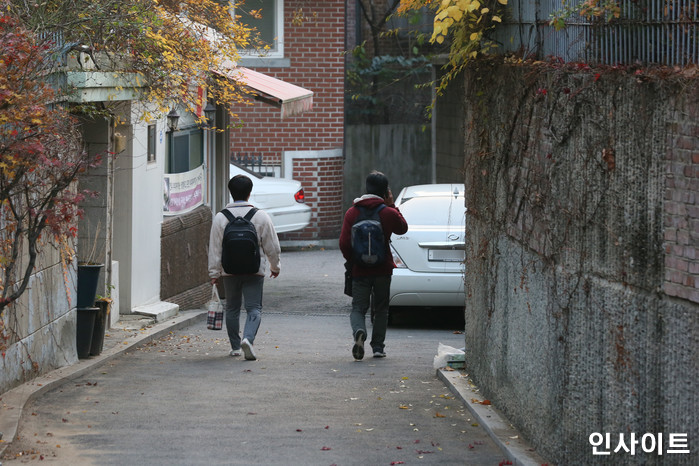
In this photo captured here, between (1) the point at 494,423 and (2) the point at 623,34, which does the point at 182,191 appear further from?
(2) the point at 623,34

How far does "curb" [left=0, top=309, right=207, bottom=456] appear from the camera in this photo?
6996 mm

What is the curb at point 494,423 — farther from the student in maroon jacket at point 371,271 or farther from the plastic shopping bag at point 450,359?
the student in maroon jacket at point 371,271

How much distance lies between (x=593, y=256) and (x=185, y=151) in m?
10.3

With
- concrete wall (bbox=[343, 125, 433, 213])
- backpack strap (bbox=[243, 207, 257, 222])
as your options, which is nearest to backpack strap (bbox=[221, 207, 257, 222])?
backpack strap (bbox=[243, 207, 257, 222])

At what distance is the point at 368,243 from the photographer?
33.1 feet

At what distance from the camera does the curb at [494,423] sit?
6413 millimetres

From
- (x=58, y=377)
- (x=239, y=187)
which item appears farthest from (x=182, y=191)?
(x=58, y=377)

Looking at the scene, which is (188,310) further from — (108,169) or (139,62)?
(139,62)

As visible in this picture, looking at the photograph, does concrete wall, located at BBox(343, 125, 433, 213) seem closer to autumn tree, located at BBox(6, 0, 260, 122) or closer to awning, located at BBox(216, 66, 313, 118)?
awning, located at BBox(216, 66, 313, 118)

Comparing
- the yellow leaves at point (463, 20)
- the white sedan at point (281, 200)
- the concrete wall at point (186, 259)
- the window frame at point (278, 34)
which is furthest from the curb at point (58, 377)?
the window frame at point (278, 34)

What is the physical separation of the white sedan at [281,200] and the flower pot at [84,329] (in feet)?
37.9

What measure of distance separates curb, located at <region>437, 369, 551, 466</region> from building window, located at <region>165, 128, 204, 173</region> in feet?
20.8

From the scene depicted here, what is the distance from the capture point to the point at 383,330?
10523 millimetres

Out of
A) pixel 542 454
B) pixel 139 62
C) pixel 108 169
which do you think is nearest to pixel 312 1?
pixel 108 169
